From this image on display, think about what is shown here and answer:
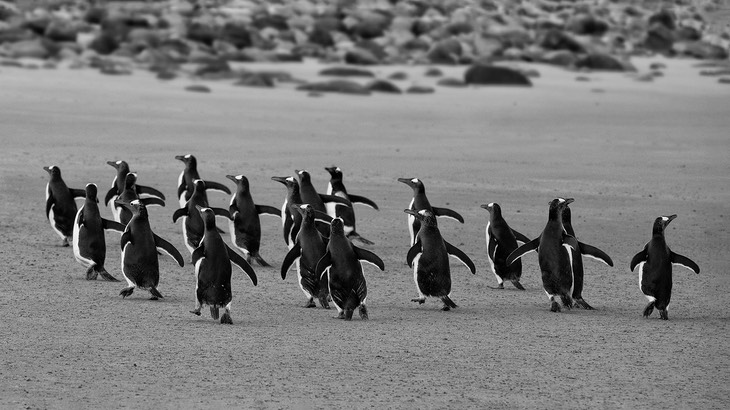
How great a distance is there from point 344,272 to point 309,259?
1.87 ft

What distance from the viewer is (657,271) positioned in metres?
9.50

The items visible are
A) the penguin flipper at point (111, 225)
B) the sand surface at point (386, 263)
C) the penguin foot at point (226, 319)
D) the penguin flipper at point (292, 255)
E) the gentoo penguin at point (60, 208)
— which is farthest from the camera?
the gentoo penguin at point (60, 208)

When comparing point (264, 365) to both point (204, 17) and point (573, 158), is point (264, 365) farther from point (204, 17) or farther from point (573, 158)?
point (204, 17)

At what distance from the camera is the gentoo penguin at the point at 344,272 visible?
9195 millimetres

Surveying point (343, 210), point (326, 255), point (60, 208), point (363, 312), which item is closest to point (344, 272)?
point (326, 255)

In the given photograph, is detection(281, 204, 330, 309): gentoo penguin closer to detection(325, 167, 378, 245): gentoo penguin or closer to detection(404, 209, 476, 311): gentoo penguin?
detection(404, 209, 476, 311): gentoo penguin

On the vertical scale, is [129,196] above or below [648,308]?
above

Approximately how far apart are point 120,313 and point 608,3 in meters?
80.0

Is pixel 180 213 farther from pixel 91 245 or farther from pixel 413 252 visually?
pixel 413 252

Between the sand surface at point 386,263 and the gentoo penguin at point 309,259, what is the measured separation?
222 millimetres

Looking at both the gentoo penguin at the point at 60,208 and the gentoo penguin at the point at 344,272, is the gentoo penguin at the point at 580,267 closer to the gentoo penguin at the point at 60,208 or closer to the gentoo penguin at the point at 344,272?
the gentoo penguin at the point at 344,272

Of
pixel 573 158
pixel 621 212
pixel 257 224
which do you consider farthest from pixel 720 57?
pixel 257 224

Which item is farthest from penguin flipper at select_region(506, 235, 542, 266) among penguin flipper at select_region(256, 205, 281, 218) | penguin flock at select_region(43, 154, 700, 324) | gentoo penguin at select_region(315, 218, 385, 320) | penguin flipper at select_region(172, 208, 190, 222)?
penguin flipper at select_region(172, 208, 190, 222)

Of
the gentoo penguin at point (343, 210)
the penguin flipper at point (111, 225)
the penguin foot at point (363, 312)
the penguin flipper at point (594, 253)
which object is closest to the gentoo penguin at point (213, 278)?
the penguin foot at point (363, 312)
